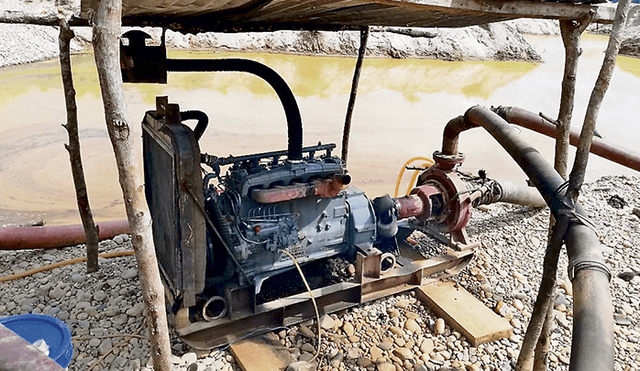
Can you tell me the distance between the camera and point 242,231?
3.52 m

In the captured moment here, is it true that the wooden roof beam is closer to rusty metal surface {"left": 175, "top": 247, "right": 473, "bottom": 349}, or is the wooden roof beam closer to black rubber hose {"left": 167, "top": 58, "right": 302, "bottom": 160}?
black rubber hose {"left": 167, "top": 58, "right": 302, "bottom": 160}

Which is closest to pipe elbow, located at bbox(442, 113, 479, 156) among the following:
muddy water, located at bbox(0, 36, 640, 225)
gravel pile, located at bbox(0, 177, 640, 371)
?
gravel pile, located at bbox(0, 177, 640, 371)

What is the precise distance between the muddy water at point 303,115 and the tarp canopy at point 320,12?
3.62 metres

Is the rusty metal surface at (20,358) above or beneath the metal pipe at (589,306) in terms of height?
above

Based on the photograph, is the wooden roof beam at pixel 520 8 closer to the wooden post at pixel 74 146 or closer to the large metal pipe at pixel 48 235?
the wooden post at pixel 74 146

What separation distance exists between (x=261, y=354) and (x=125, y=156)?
6.28ft

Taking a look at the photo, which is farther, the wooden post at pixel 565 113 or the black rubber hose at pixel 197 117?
the black rubber hose at pixel 197 117

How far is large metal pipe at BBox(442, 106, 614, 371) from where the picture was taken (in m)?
1.76

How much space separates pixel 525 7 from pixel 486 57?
20227 millimetres

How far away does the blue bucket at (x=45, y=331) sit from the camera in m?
2.67

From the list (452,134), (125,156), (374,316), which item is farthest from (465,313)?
(125,156)

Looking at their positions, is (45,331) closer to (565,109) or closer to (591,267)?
(591,267)

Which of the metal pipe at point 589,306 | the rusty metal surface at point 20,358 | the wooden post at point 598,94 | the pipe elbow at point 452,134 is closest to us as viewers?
the rusty metal surface at point 20,358

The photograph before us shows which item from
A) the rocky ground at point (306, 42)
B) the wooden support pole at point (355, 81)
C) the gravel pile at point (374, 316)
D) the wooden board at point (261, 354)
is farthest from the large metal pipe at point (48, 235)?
the rocky ground at point (306, 42)
